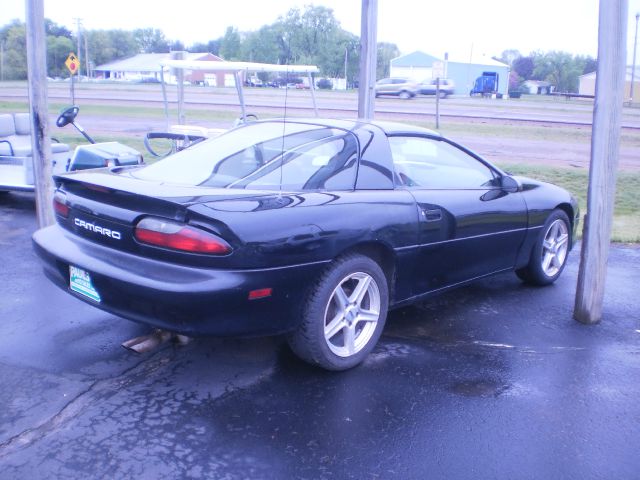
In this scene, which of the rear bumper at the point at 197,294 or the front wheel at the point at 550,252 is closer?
the rear bumper at the point at 197,294

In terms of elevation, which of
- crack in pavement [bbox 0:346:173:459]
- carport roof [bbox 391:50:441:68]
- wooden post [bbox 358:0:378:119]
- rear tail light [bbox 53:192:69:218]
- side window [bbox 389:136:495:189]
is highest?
carport roof [bbox 391:50:441:68]

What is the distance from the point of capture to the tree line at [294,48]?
17.2ft

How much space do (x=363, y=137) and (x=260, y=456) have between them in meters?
2.21

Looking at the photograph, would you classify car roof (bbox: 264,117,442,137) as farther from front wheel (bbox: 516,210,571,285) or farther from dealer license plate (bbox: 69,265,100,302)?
dealer license plate (bbox: 69,265,100,302)

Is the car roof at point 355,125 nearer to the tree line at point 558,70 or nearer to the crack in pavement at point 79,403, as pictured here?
the crack in pavement at point 79,403

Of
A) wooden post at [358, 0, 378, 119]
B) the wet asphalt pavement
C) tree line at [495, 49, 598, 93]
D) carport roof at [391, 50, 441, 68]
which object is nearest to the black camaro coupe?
the wet asphalt pavement

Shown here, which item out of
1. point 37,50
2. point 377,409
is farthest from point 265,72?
point 377,409

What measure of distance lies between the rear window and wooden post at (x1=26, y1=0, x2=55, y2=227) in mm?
2117

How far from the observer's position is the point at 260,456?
10.7ft

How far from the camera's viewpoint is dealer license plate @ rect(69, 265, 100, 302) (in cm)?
402

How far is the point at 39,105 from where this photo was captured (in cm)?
643

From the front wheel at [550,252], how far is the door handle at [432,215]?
60.1 inches

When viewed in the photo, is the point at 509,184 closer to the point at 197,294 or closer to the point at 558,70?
the point at 197,294

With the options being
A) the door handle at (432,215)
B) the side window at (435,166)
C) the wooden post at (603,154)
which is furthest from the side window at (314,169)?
the wooden post at (603,154)
